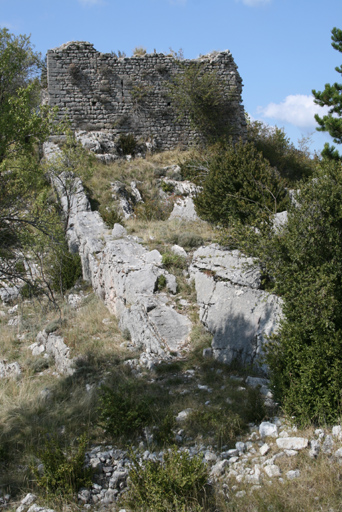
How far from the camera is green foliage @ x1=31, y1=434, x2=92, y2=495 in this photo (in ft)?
16.0

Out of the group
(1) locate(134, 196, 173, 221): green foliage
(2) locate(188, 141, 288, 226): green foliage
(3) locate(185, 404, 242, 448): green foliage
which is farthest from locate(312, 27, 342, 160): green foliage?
(3) locate(185, 404, 242, 448): green foliage

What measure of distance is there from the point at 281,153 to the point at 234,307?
45.2ft

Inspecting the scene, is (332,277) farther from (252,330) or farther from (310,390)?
(252,330)

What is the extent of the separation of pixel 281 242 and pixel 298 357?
1.93 metres

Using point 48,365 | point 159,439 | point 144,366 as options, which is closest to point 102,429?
point 159,439

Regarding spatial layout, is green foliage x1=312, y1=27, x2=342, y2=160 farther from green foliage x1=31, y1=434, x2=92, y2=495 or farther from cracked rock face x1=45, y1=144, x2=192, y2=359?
green foliage x1=31, y1=434, x2=92, y2=495

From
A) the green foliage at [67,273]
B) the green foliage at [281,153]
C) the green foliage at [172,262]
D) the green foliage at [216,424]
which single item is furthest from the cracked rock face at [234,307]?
the green foliage at [281,153]

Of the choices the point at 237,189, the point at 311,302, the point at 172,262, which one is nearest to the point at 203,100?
the point at 237,189

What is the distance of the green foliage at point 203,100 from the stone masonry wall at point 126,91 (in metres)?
0.25

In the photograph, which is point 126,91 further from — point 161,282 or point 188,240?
point 161,282

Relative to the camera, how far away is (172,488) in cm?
446

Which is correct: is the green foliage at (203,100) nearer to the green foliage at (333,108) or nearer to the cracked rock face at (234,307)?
the green foliage at (333,108)

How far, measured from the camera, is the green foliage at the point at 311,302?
18.0 feet

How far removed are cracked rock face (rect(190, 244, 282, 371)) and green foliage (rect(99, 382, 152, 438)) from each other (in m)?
1.96
